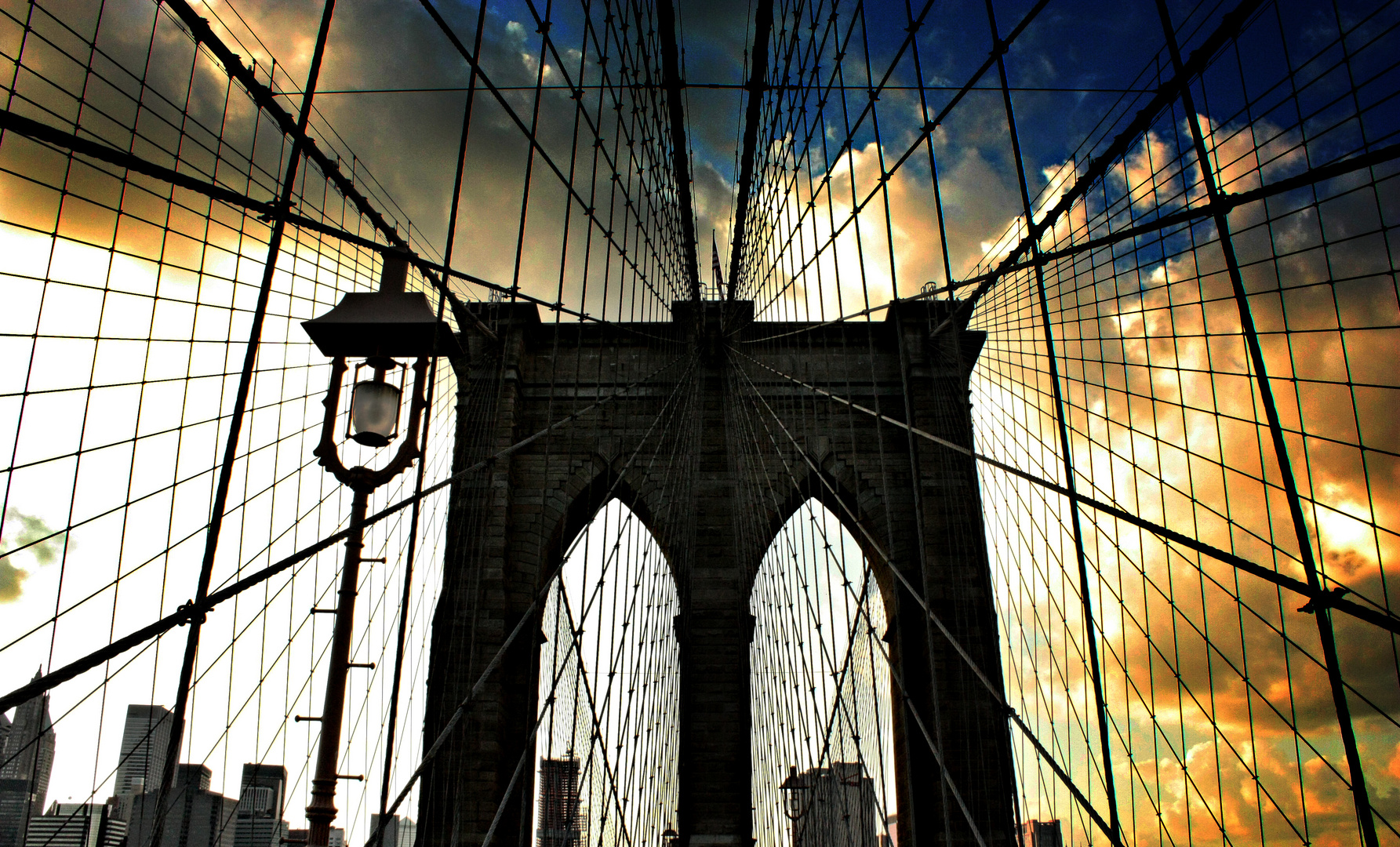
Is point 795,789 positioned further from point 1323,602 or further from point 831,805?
point 1323,602

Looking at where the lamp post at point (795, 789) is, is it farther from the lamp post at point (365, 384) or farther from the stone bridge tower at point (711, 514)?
the lamp post at point (365, 384)

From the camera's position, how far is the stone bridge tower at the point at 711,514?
11688 mm

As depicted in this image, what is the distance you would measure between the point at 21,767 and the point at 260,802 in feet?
14.3

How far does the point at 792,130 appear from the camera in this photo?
28.2 feet

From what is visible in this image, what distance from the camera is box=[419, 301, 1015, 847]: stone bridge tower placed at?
1169cm

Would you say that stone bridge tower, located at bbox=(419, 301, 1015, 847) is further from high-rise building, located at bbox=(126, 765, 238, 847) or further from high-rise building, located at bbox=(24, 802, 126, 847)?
high-rise building, located at bbox=(24, 802, 126, 847)

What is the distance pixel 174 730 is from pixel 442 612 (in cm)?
1111

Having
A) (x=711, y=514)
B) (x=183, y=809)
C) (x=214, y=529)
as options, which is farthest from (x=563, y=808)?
(x=214, y=529)

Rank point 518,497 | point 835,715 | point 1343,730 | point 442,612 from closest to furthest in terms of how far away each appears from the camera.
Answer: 1. point 1343,730
2. point 835,715
3. point 442,612
4. point 518,497

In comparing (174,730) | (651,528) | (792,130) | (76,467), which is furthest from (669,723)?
(174,730)

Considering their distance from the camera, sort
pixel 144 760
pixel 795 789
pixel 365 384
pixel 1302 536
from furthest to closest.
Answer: pixel 795 789 < pixel 144 760 < pixel 365 384 < pixel 1302 536

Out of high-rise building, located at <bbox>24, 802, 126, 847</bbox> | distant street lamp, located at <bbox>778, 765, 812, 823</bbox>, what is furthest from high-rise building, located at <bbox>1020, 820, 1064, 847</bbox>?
high-rise building, located at <bbox>24, 802, 126, 847</bbox>

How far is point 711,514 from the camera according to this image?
13.4 metres

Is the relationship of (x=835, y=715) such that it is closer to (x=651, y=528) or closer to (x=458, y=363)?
(x=651, y=528)
